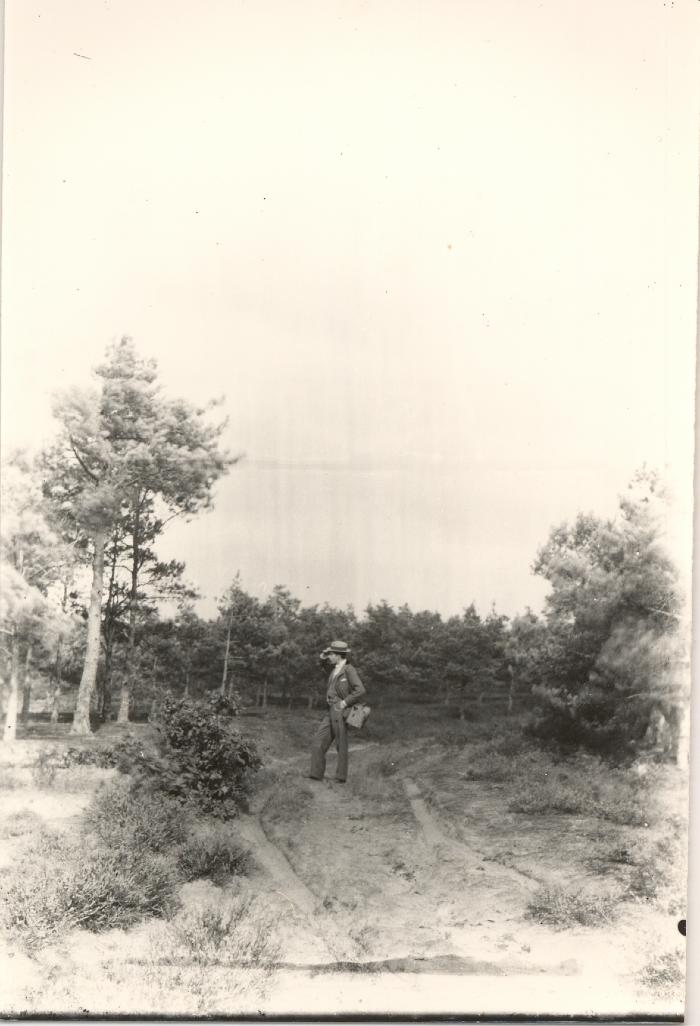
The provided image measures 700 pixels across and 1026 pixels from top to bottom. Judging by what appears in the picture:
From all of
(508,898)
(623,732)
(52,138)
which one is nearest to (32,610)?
(52,138)

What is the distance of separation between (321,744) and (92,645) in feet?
5.11

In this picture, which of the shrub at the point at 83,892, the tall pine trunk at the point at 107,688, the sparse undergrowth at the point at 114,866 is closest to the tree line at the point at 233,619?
the tall pine trunk at the point at 107,688

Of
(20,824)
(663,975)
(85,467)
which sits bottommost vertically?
(663,975)

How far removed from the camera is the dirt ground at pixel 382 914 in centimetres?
560

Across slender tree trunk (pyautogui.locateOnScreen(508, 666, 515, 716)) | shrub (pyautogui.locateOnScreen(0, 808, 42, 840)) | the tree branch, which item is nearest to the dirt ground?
shrub (pyautogui.locateOnScreen(0, 808, 42, 840))

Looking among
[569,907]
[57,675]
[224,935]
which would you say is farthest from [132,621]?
[569,907]

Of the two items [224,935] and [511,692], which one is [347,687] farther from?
[224,935]

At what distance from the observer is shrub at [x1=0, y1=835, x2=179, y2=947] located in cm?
561

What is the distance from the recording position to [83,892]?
5.63 m

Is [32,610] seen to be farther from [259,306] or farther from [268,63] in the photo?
[268,63]

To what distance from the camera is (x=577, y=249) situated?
6.07 m

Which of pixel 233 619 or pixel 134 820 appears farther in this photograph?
pixel 233 619

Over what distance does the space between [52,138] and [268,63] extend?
1.42m

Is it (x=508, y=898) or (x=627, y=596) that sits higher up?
(x=627, y=596)
